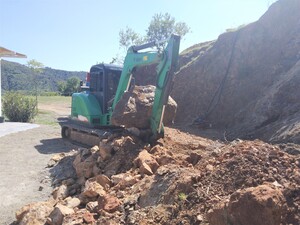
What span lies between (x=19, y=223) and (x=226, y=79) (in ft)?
35.5

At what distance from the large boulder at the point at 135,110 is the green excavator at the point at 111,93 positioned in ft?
0.60

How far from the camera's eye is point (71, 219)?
4.00 meters

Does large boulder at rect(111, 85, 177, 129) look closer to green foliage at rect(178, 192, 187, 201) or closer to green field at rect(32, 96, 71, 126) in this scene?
green foliage at rect(178, 192, 187, 201)

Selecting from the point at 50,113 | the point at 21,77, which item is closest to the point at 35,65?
the point at 50,113

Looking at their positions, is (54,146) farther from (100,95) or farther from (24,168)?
(24,168)

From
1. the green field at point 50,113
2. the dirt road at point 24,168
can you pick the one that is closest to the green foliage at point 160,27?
the green field at point 50,113

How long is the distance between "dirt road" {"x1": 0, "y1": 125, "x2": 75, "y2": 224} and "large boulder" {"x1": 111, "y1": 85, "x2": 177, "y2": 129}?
1984 mm

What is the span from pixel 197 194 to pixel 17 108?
16.0m

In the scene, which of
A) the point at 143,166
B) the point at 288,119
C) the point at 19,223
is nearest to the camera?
the point at 19,223

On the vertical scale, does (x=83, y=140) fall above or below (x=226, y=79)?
below

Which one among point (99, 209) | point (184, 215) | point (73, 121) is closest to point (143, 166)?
point (99, 209)

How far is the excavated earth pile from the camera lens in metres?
2.80

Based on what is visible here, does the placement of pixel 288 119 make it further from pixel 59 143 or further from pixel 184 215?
pixel 59 143

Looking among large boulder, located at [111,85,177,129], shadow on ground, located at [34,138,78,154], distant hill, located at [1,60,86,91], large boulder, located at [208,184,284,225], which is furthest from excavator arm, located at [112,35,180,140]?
distant hill, located at [1,60,86,91]
